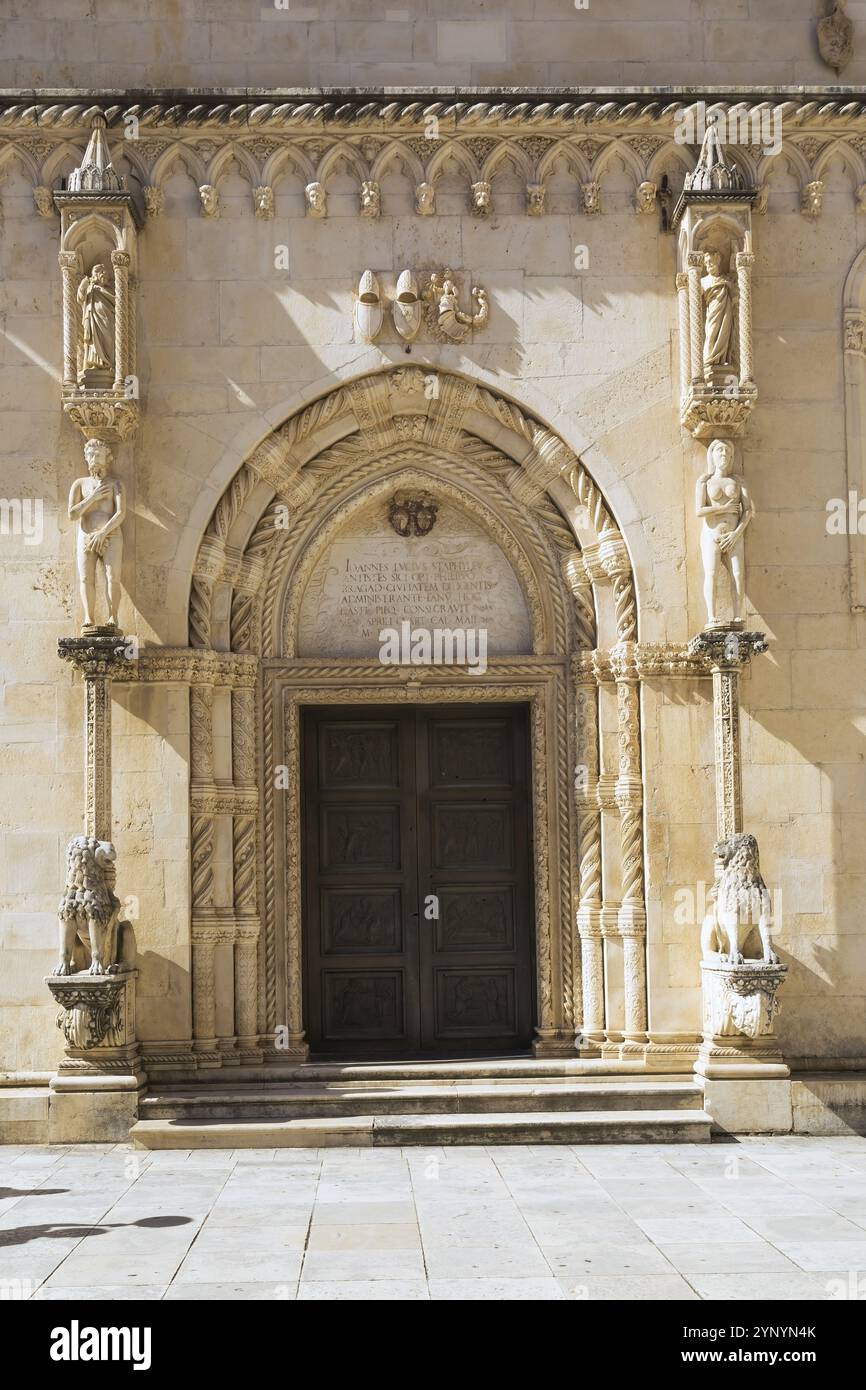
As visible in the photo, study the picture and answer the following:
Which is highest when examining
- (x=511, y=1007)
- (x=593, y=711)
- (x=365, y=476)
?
(x=365, y=476)

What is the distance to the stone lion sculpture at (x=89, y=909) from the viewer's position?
10.5m

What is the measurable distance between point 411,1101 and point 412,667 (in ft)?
10.6

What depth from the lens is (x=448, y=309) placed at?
37.8 ft

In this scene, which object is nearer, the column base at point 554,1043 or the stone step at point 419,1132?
the stone step at point 419,1132

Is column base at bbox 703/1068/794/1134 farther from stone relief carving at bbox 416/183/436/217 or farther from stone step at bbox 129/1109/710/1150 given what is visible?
stone relief carving at bbox 416/183/436/217

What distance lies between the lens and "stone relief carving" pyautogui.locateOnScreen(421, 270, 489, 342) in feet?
37.8

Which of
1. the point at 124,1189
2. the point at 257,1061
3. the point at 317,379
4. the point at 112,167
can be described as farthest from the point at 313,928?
the point at 112,167

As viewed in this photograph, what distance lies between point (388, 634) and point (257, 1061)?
11.0 feet

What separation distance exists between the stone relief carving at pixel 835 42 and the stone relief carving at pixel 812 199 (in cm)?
100

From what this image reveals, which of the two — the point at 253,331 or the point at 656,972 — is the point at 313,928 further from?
the point at 253,331

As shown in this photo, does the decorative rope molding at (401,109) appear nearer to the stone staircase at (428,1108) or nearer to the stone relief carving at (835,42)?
the stone relief carving at (835,42)

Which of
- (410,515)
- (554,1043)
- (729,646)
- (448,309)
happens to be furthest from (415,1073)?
(448,309)

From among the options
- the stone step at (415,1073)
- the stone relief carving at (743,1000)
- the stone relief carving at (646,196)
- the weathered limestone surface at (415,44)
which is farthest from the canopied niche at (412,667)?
the weathered limestone surface at (415,44)

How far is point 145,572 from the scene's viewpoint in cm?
1139
